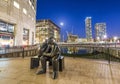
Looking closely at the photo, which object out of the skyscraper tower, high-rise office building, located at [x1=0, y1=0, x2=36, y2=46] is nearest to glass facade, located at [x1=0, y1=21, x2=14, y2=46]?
high-rise office building, located at [x1=0, y1=0, x2=36, y2=46]

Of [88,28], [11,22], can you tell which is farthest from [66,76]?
[88,28]

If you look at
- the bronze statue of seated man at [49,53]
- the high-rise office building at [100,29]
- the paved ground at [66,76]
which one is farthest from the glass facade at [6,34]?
the high-rise office building at [100,29]

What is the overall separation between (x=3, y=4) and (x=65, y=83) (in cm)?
2173

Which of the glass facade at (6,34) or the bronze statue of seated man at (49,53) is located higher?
the glass facade at (6,34)

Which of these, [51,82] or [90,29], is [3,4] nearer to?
[51,82]

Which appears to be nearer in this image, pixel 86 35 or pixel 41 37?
pixel 41 37

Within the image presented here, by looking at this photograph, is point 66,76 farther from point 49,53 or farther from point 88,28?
point 88,28

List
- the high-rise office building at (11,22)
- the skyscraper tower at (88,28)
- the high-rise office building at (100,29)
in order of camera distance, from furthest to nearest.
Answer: the skyscraper tower at (88,28), the high-rise office building at (100,29), the high-rise office building at (11,22)

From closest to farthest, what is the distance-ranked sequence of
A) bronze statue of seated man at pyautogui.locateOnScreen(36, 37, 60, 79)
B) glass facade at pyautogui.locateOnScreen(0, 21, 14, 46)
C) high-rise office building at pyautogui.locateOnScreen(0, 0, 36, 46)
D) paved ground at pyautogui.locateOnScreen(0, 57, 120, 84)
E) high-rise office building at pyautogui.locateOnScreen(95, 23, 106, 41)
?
paved ground at pyautogui.locateOnScreen(0, 57, 120, 84)
bronze statue of seated man at pyautogui.locateOnScreen(36, 37, 60, 79)
high-rise office building at pyautogui.locateOnScreen(0, 0, 36, 46)
glass facade at pyautogui.locateOnScreen(0, 21, 14, 46)
high-rise office building at pyautogui.locateOnScreen(95, 23, 106, 41)

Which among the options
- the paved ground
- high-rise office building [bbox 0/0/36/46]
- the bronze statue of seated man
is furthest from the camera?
high-rise office building [bbox 0/0/36/46]

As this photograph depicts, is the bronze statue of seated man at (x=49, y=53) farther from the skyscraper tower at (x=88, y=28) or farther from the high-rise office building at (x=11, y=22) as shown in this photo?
the skyscraper tower at (x=88, y=28)

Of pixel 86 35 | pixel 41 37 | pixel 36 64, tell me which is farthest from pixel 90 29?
pixel 36 64

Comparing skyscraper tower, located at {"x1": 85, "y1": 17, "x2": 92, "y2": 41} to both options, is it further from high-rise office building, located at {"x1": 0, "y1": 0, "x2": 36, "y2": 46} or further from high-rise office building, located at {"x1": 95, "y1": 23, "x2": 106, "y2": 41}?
high-rise office building, located at {"x1": 0, "y1": 0, "x2": 36, "y2": 46}

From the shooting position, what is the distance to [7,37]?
22609mm
